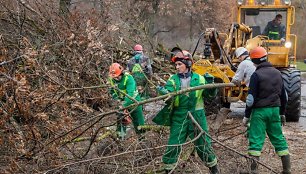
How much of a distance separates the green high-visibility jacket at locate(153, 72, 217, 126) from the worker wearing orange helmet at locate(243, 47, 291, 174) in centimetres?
61

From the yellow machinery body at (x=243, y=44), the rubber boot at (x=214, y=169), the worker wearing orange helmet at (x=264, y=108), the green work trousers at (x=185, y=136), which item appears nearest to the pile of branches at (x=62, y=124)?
the green work trousers at (x=185, y=136)

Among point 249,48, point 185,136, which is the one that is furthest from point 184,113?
point 249,48

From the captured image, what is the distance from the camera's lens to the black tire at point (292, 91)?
455 inches

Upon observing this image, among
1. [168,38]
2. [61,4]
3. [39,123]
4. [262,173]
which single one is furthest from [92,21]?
[168,38]

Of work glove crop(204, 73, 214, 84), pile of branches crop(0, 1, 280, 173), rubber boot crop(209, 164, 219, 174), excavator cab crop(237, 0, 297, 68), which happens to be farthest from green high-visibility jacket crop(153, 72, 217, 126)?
excavator cab crop(237, 0, 297, 68)

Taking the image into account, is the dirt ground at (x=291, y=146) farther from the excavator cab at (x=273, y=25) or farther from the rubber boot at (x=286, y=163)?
the excavator cab at (x=273, y=25)

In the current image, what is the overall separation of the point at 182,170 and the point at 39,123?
185cm

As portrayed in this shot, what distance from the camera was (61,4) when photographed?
11.5 m

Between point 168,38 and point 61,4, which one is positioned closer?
point 61,4

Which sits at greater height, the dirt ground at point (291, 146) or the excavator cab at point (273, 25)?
the excavator cab at point (273, 25)

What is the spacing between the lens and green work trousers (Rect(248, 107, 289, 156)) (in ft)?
22.4

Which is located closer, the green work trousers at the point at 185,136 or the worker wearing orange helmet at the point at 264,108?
the green work trousers at the point at 185,136

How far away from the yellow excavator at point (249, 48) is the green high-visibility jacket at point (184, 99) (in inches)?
133

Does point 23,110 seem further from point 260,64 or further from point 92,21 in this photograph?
point 92,21
